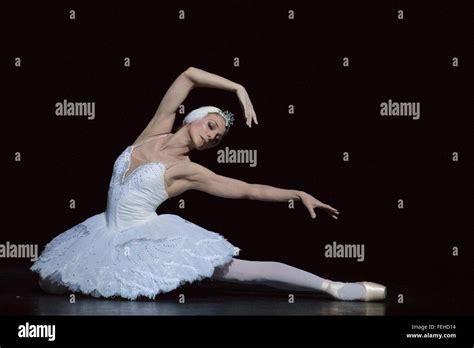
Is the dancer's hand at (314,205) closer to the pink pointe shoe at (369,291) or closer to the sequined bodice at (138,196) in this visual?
the pink pointe shoe at (369,291)

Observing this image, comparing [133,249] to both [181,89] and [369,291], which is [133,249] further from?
[369,291]

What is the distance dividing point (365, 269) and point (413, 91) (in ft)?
3.72

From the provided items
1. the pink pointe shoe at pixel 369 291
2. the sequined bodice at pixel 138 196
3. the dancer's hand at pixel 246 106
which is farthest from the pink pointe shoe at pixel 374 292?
the sequined bodice at pixel 138 196

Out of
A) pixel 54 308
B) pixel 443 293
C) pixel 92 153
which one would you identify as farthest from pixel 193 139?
pixel 92 153

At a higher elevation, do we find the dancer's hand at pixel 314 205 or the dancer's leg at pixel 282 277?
the dancer's hand at pixel 314 205

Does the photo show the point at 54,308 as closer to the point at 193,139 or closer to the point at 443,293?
the point at 193,139

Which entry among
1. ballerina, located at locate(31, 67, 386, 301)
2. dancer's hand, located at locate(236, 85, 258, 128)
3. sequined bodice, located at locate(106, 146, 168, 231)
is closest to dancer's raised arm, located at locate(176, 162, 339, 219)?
ballerina, located at locate(31, 67, 386, 301)

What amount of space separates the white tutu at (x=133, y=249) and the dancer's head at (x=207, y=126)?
0.75 ft

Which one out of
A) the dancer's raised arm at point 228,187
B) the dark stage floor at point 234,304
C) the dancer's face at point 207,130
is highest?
the dancer's face at point 207,130

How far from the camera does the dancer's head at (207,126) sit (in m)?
4.41

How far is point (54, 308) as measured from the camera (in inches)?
151

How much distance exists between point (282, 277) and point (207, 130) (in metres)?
0.78

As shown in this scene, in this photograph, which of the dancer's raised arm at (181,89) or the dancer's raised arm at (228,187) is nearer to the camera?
the dancer's raised arm at (228,187)

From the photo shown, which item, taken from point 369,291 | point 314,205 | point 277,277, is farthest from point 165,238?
point 369,291
